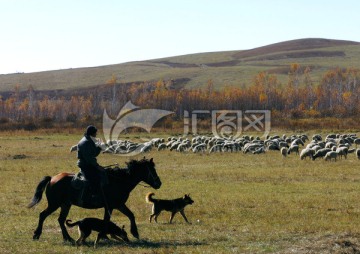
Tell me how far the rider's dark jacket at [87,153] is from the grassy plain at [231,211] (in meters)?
1.70

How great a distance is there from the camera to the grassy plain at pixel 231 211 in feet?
40.6

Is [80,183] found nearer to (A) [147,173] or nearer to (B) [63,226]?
(B) [63,226]

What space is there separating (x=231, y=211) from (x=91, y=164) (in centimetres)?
600

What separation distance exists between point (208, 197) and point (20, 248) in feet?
31.6

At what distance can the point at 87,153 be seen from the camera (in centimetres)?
1292

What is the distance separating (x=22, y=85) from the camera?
626 ft

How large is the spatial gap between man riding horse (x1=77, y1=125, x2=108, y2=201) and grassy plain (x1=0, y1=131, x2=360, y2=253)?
3.78ft

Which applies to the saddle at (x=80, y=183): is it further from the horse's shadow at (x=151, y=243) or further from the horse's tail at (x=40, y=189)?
the horse's shadow at (x=151, y=243)

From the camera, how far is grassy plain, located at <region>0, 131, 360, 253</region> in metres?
12.4

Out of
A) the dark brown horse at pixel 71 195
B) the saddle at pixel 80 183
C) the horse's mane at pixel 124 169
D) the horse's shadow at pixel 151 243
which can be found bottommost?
the horse's shadow at pixel 151 243

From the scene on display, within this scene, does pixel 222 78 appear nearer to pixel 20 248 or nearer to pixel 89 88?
pixel 89 88

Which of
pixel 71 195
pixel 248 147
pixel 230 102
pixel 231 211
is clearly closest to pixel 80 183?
pixel 71 195

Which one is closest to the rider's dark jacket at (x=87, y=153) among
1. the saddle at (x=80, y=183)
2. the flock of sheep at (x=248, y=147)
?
the saddle at (x=80, y=183)

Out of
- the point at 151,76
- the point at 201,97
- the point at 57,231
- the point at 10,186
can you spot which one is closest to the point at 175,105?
the point at 201,97
